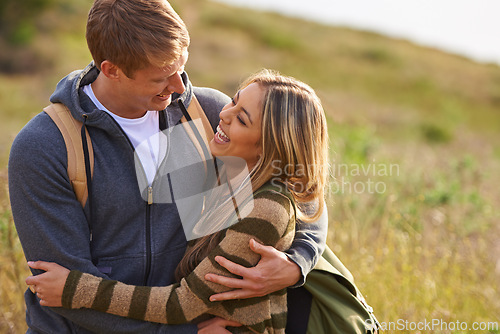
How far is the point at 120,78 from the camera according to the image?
224 centimetres

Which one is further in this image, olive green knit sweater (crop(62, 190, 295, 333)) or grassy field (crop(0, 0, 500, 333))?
grassy field (crop(0, 0, 500, 333))

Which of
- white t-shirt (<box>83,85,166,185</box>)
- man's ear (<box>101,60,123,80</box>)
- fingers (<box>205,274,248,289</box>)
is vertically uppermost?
man's ear (<box>101,60,123,80</box>)

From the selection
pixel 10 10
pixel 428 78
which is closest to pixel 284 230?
pixel 10 10

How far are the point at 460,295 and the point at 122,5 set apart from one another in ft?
9.85

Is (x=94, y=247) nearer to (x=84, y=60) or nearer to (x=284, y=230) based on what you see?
(x=284, y=230)

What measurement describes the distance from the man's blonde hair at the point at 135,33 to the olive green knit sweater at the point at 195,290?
723mm

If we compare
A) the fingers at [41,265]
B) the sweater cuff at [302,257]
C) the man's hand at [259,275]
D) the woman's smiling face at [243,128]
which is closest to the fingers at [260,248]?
the man's hand at [259,275]

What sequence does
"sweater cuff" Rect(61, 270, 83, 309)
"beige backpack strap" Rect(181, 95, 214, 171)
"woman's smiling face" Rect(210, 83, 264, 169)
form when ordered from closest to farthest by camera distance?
"sweater cuff" Rect(61, 270, 83, 309)
"woman's smiling face" Rect(210, 83, 264, 169)
"beige backpack strap" Rect(181, 95, 214, 171)

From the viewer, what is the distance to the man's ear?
222cm

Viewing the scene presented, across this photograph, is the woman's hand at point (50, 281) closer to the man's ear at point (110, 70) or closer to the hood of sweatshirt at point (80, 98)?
the hood of sweatshirt at point (80, 98)

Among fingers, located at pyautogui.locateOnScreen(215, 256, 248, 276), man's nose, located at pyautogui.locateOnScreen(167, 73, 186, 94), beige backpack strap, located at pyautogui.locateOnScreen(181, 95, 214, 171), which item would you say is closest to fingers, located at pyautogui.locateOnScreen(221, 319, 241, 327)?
fingers, located at pyautogui.locateOnScreen(215, 256, 248, 276)

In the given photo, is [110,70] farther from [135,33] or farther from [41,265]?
[41,265]

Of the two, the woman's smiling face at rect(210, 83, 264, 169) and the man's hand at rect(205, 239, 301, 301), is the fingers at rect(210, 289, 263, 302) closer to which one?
the man's hand at rect(205, 239, 301, 301)

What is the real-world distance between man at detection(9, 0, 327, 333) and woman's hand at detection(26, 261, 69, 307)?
0.11 feet
